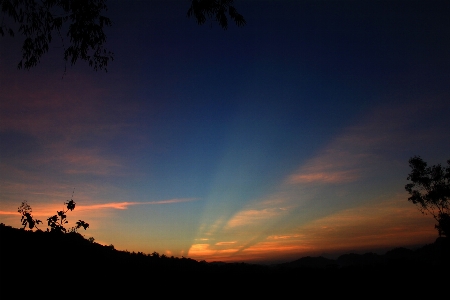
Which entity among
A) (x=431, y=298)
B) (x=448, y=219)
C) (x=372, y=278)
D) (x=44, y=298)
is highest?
(x=448, y=219)

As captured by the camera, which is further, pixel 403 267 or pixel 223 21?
pixel 403 267

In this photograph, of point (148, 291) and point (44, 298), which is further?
point (148, 291)

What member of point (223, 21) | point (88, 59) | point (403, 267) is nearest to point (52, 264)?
point (88, 59)

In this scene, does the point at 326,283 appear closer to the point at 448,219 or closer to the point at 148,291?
the point at 148,291

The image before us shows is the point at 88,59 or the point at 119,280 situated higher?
the point at 88,59

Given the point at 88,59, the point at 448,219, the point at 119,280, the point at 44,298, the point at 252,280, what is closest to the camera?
the point at 44,298

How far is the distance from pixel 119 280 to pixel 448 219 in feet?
163

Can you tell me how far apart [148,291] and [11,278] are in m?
4.87

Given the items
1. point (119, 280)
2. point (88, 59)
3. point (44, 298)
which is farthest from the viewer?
point (88, 59)

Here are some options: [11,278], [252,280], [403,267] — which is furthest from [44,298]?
[403,267]

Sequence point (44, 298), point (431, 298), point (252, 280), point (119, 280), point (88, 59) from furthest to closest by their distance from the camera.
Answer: point (88, 59) < point (252, 280) < point (119, 280) < point (431, 298) < point (44, 298)

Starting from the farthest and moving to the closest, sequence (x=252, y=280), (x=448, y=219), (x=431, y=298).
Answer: (x=448, y=219), (x=252, y=280), (x=431, y=298)

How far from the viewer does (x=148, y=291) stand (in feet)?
31.5

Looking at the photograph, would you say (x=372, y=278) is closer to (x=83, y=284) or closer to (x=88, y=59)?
(x=83, y=284)
